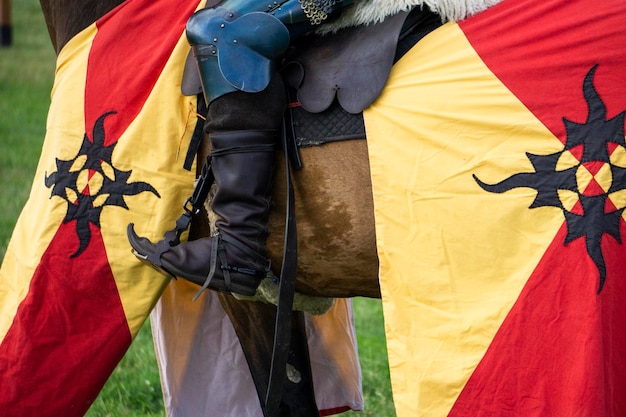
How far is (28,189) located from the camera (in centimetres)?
692

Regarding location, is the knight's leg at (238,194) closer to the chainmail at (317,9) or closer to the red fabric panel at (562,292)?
the chainmail at (317,9)

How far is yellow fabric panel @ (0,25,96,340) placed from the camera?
2.66 meters

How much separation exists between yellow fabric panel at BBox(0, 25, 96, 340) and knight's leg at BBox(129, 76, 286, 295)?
380mm

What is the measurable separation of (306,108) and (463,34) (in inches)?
16.9

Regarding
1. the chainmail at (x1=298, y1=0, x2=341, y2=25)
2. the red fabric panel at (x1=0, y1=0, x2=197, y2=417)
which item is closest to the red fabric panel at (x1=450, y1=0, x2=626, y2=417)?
the chainmail at (x1=298, y1=0, x2=341, y2=25)

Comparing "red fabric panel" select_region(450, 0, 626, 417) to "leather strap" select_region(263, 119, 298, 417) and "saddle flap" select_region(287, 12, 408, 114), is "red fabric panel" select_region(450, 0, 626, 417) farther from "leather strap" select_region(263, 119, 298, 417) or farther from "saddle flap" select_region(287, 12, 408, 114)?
"leather strap" select_region(263, 119, 298, 417)

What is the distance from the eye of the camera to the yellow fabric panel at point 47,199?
2656mm

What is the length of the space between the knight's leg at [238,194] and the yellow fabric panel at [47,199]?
380 millimetres

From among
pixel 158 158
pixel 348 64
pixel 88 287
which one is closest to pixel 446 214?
pixel 348 64

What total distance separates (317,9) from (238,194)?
500 mm

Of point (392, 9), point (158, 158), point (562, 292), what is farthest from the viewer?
point (158, 158)

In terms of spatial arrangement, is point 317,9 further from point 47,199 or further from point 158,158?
point 47,199

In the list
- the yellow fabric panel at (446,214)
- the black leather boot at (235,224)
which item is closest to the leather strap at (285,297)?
the black leather boot at (235,224)

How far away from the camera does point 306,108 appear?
7.97 feet
